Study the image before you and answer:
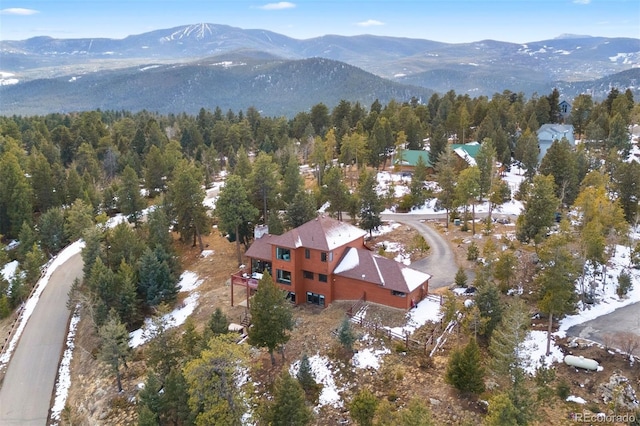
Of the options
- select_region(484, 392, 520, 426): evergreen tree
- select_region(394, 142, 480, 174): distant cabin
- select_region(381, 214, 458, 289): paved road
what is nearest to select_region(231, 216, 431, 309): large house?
select_region(381, 214, 458, 289): paved road

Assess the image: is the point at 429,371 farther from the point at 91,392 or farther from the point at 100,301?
the point at 100,301

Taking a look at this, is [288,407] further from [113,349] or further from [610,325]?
Answer: [610,325]

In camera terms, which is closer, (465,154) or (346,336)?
(346,336)

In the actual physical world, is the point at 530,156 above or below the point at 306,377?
above

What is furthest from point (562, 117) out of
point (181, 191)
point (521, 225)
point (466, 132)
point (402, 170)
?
point (181, 191)

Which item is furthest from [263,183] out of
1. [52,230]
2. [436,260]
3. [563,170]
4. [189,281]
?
[563,170]

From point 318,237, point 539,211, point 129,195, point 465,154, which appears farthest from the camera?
point 465,154
